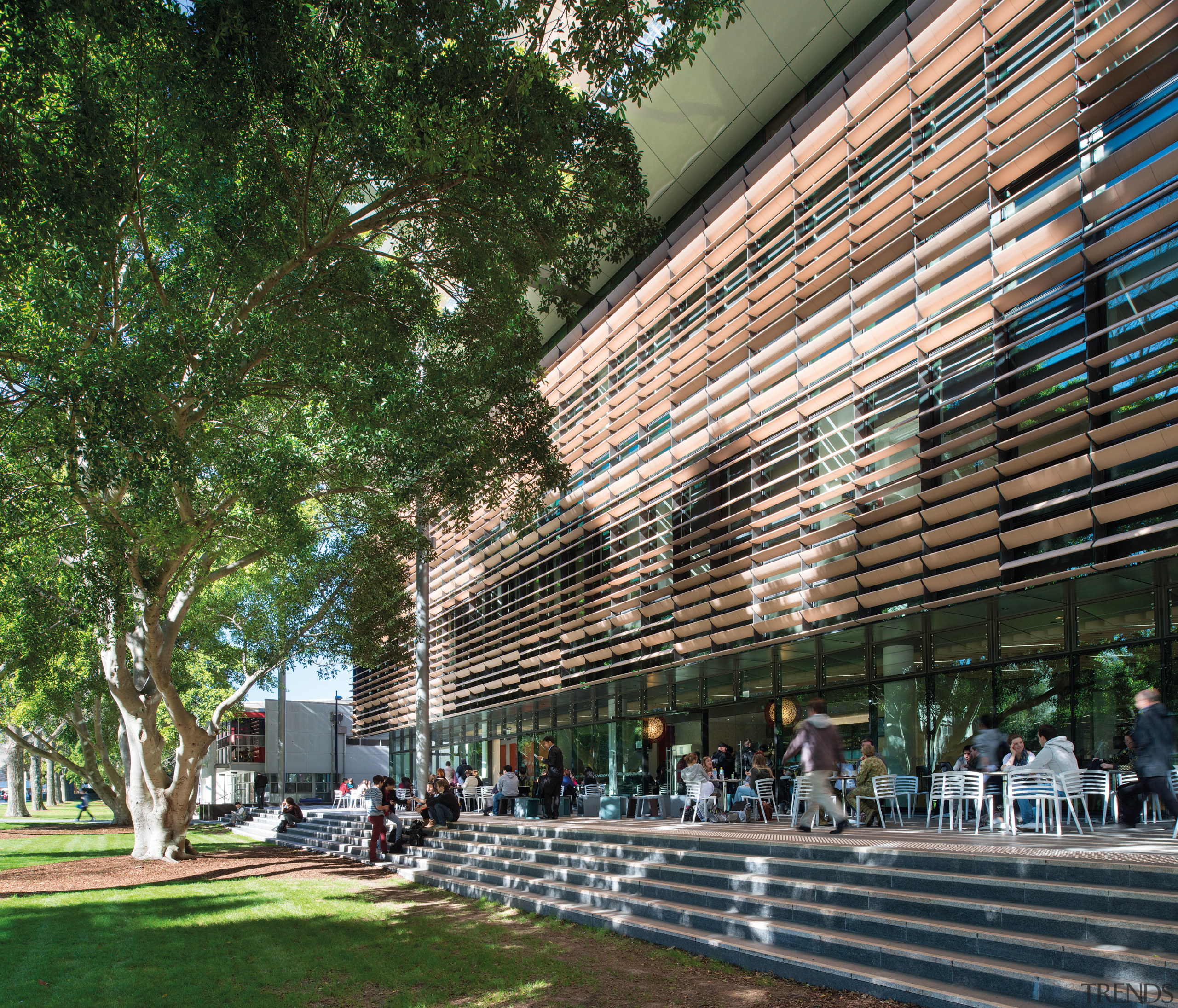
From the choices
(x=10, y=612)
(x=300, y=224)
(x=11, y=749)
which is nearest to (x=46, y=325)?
(x=300, y=224)

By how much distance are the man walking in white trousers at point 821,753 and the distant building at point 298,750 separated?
47231mm

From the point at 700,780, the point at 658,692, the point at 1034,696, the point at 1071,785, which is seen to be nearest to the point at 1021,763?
the point at 1034,696

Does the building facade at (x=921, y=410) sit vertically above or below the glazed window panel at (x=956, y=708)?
above

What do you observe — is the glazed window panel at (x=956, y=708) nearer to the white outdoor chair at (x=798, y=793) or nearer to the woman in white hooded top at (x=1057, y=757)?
the white outdoor chair at (x=798, y=793)

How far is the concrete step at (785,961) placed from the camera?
241 inches

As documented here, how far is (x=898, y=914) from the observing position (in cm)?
757

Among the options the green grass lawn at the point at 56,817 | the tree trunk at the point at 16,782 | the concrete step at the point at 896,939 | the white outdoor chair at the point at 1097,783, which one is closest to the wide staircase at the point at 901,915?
the concrete step at the point at 896,939

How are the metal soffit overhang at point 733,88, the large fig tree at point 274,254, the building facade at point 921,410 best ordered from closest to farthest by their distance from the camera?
the large fig tree at point 274,254 < the building facade at point 921,410 < the metal soffit overhang at point 733,88

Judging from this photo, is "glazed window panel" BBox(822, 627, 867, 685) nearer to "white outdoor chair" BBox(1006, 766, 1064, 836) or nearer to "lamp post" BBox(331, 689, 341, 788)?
"white outdoor chair" BBox(1006, 766, 1064, 836)

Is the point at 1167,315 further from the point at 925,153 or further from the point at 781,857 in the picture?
the point at 781,857

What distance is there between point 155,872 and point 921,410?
14.8 m

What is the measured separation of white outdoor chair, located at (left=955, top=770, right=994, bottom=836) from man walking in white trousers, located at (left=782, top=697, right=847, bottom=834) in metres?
1.44

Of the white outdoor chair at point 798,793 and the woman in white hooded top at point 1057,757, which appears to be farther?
the white outdoor chair at point 798,793

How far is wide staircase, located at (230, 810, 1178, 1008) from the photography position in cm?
593
